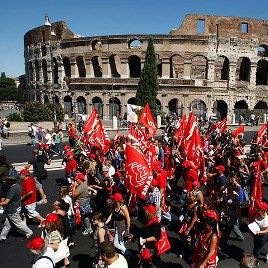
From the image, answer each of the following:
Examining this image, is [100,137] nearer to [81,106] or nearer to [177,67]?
[81,106]

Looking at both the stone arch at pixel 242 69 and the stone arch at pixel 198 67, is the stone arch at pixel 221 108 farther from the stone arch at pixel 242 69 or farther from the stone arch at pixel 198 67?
the stone arch at pixel 198 67

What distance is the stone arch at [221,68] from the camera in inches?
1640

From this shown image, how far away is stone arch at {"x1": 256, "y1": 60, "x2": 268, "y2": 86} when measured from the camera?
4294 cm

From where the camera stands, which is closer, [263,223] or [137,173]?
[263,223]

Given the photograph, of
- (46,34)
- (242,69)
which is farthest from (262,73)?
(46,34)

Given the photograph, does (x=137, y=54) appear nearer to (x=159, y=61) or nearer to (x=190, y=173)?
(x=159, y=61)

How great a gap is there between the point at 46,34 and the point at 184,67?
1927cm

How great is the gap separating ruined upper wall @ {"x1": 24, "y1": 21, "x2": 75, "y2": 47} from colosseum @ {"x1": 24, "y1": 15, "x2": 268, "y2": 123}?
2.55ft

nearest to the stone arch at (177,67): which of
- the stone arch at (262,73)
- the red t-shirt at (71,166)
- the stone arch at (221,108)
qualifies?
the stone arch at (221,108)

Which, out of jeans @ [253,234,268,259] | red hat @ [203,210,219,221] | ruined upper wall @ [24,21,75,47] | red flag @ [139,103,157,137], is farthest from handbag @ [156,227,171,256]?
ruined upper wall @ [24,21,75,47]

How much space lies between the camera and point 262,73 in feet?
144

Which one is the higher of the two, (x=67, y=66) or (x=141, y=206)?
(x=67, y=66)

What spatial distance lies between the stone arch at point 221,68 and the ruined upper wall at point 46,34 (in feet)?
61.0

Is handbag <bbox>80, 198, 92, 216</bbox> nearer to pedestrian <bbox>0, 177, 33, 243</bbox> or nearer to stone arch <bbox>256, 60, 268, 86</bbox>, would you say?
pedestrian <bbox>0, 177, 33, 243</bbox>
